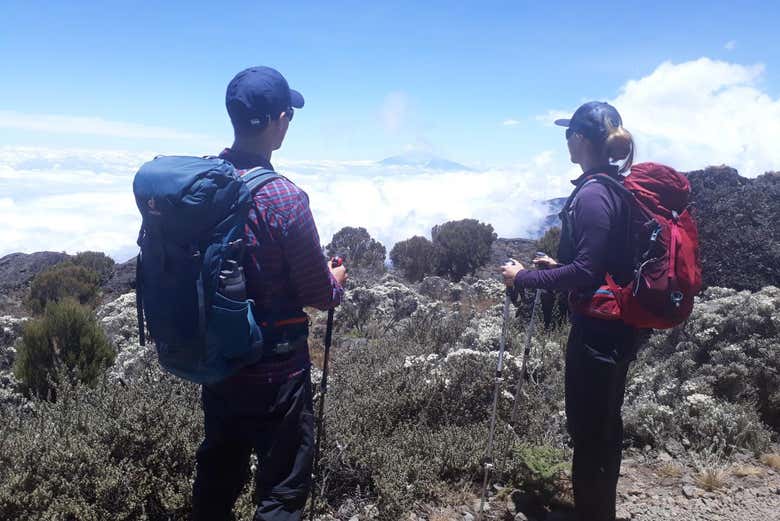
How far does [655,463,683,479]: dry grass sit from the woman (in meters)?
1.26

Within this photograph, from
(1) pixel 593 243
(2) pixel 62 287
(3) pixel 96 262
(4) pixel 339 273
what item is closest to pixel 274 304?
(4) pixel 339 273

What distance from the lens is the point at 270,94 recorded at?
208 cm

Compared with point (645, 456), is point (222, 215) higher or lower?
higher

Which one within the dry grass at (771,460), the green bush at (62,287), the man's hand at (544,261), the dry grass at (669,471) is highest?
the man's hand at (544,261)

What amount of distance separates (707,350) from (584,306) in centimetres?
316

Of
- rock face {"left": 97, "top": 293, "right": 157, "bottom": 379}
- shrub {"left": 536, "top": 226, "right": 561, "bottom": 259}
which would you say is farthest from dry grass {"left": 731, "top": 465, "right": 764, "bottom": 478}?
shrub {"left": 536, "top": 226, "right": 561, "bottom": 259}

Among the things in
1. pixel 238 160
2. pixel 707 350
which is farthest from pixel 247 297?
pixel 707 350

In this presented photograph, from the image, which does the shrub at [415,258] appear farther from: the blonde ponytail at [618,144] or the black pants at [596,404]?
→ the blonde ponytail at [618,144]

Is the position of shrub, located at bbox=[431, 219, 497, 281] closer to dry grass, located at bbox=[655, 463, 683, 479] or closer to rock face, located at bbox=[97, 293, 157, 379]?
rock face, located at bbox=[97, 293, 157, 379]

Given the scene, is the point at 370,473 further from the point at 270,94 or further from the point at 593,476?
the point at 270,94

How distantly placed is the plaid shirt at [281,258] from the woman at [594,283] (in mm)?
1074

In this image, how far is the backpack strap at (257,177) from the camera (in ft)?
6.62

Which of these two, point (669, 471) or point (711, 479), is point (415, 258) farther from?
point (711, 479)

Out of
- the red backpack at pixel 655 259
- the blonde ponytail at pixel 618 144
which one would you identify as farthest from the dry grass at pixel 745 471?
the blonde ponytail at pixel 618 144
